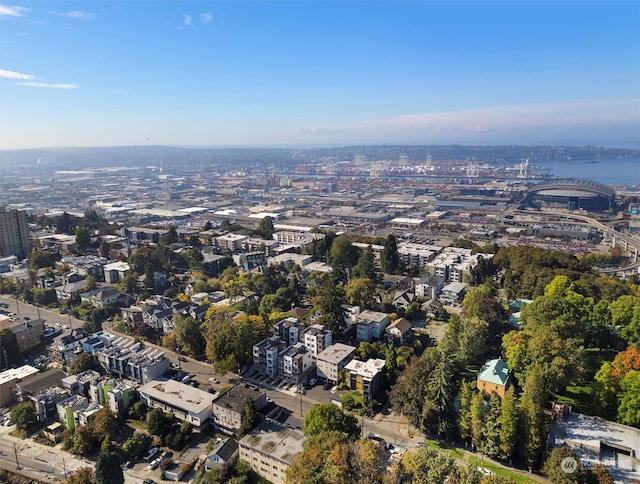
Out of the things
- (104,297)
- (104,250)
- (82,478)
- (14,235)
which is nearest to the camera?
(82,478)

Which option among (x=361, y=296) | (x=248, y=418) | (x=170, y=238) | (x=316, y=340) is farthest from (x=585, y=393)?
(x=170, y=238)

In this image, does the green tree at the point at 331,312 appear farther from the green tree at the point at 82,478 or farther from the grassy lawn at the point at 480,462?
the green tree at the point at 82,478

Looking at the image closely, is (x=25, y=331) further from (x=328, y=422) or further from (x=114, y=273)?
(x=328, y=422)

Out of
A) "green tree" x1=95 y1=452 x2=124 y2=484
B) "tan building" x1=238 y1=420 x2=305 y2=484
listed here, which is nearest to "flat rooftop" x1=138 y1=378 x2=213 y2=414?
"tan building" x1=238 y1=420 x2=305 y2=484

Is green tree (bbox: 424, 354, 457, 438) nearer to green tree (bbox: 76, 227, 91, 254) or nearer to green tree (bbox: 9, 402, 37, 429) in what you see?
green tree (bbox: 9, 402, 37, 429)

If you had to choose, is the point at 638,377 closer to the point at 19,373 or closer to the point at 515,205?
the point at 19,373
